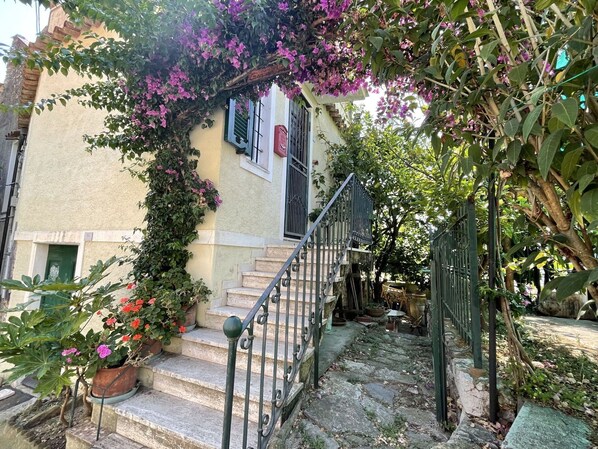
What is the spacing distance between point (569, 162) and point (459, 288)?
1931 millimetres

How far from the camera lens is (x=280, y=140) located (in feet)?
14.3

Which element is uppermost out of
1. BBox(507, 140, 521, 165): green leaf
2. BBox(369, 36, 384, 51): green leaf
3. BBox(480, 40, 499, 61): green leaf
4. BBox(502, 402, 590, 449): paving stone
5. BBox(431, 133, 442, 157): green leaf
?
BBox(369, 36, 384, 51): green leaf

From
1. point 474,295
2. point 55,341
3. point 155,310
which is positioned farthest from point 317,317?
point 55,341

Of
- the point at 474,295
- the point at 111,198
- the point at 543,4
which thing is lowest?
the point at 474,295

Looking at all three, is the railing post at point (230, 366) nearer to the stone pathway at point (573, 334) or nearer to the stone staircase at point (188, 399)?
the stone staircase at point (188, 399)

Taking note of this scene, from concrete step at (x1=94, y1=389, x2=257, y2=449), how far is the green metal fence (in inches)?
60.4

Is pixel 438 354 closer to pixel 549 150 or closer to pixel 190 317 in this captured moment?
pixel 549 150

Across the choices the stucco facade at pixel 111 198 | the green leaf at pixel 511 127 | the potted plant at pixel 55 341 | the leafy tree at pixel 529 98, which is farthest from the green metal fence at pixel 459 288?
the potted plant at pixel 55 341

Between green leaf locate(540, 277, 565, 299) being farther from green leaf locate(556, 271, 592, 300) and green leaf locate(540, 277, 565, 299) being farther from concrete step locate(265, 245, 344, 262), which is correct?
concrete step locate(265, 245, 344, 262)

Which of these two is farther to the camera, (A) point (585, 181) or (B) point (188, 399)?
(B) point (188, 399)

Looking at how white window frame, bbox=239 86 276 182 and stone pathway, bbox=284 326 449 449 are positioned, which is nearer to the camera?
stone pathway, bbox=284 326 449 449

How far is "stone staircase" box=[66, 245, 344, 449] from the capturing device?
1.95 m

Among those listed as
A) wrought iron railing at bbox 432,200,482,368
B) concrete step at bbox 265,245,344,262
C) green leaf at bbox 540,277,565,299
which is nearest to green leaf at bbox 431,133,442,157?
green leaf at bbox 540,277,565,299

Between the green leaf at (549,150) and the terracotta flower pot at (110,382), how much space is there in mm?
2928
